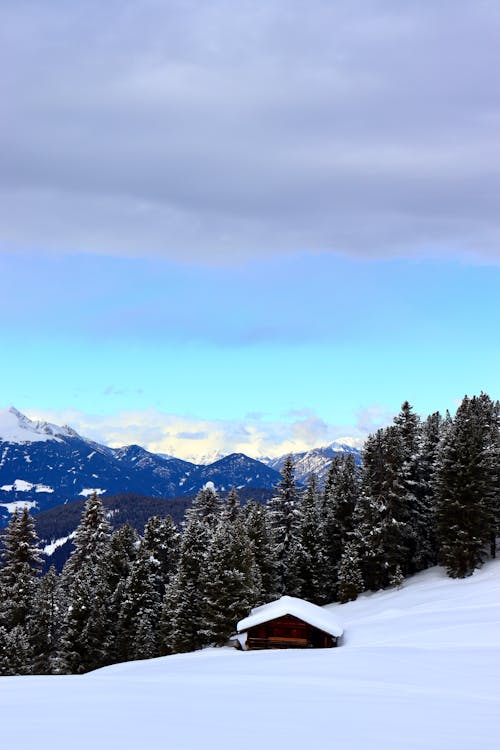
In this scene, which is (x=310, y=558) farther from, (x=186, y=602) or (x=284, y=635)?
(x=284, y=635)

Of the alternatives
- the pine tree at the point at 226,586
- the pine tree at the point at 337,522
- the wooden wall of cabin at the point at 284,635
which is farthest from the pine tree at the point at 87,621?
the pine tree at the point at 337,522

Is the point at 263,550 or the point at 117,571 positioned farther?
the point at 117,571

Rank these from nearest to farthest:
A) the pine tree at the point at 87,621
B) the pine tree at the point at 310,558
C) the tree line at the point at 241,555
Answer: the tree line at the point at 241,555
the pine tree at the point at 87,621
the pine tree at the point at 310,558

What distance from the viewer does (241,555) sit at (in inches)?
1734

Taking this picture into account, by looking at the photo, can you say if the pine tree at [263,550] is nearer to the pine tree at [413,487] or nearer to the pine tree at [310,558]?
the pine tree at [310,558]

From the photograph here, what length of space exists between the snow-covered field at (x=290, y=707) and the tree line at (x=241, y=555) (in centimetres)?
2651

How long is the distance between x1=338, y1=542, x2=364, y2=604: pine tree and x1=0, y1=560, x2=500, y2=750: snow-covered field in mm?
30331

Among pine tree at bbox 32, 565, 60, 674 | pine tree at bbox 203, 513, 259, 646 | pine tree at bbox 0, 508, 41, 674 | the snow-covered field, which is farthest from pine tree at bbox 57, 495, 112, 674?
the snow-covered field

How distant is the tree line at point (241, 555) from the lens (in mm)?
44719

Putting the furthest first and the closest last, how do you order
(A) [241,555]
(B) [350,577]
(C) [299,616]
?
(B) [350,577] → (A) [241,555] → (C) [299,616]

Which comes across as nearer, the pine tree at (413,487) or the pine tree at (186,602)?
the pine tree at (186,602)

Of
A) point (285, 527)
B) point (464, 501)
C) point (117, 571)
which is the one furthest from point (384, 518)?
point (117, 571)

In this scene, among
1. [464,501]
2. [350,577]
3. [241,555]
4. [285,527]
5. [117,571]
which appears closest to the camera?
[241,555]

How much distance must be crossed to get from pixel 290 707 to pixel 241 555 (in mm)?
34549
